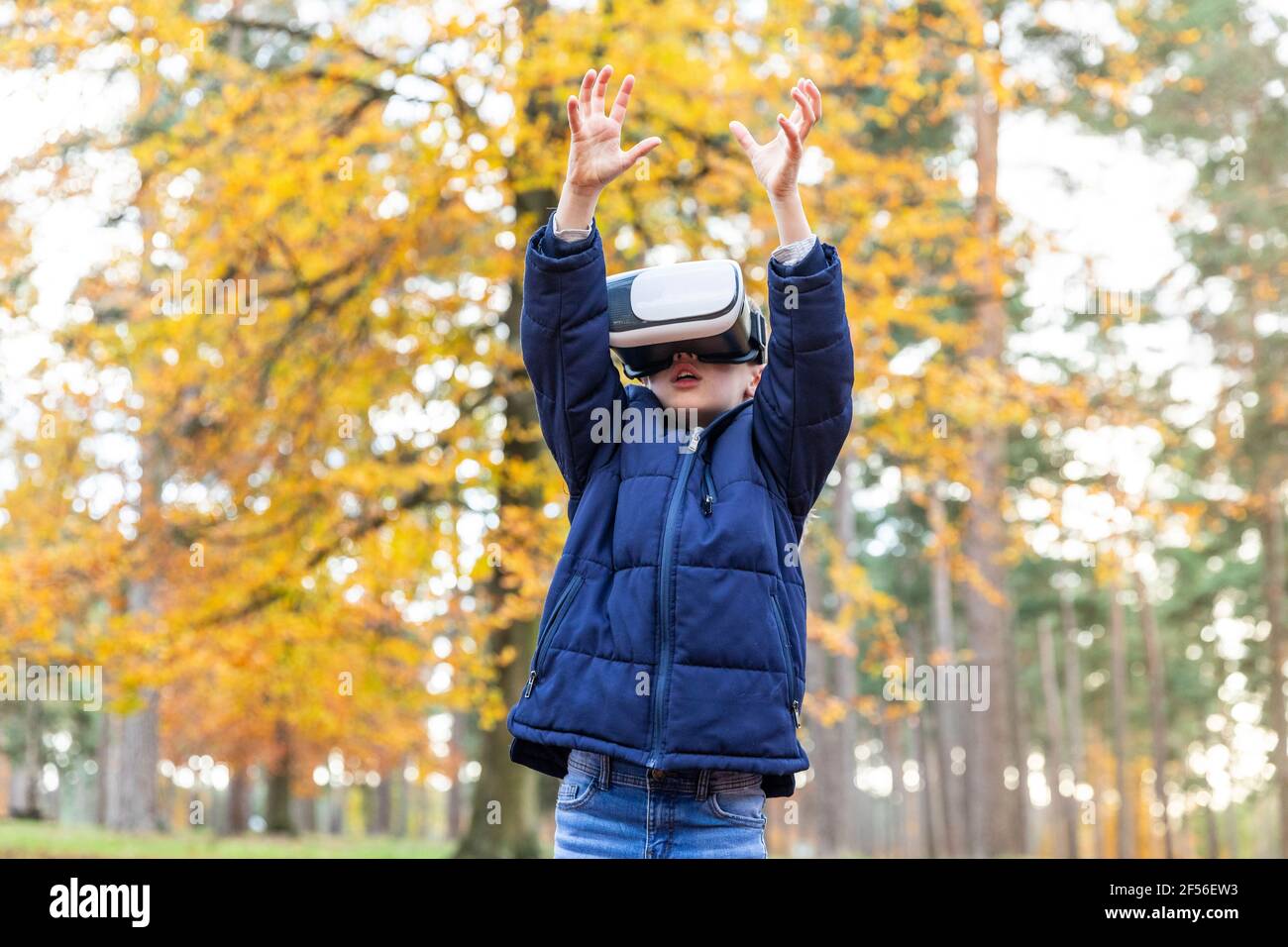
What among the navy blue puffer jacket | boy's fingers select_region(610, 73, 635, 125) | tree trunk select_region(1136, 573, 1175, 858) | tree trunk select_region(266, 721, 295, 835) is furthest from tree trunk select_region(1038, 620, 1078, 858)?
boy's fingers select_region(610, 73, 635, 125)

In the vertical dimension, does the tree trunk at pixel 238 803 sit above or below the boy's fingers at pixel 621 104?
below

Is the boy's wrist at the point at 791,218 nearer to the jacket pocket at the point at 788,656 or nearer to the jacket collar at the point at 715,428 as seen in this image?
the jacket collar at the point at 715,428

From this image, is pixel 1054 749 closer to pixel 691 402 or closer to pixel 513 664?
pixel 513 664

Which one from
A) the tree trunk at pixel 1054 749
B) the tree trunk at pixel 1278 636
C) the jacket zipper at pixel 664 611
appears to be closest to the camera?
the jacket zipper at pixel 664 611

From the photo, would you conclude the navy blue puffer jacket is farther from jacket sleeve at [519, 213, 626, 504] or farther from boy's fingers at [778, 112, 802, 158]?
boy's fingers at [778, 112, 802, 158]

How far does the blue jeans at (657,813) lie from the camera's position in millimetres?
2203

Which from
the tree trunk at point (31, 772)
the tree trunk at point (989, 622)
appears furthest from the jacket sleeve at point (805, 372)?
the tree trunk at point (31, 772)

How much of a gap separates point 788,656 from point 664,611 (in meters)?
0.27

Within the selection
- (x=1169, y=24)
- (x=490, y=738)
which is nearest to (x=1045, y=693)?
(x=1169, y=24)

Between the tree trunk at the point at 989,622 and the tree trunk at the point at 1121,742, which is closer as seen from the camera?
the tree trunk at the point at 989,622

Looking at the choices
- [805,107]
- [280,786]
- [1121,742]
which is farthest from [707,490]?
[1121,742]

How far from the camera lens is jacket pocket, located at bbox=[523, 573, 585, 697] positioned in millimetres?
2283

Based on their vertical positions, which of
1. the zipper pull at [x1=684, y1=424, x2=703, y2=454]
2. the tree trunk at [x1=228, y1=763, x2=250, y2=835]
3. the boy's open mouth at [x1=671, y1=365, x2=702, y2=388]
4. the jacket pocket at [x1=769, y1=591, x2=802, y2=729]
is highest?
the boy's open mouth at [x1=671, y1=365, x2=702, y2=388]

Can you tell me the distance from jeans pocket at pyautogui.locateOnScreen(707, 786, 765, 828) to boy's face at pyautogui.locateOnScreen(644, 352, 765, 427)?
806 millimetres
